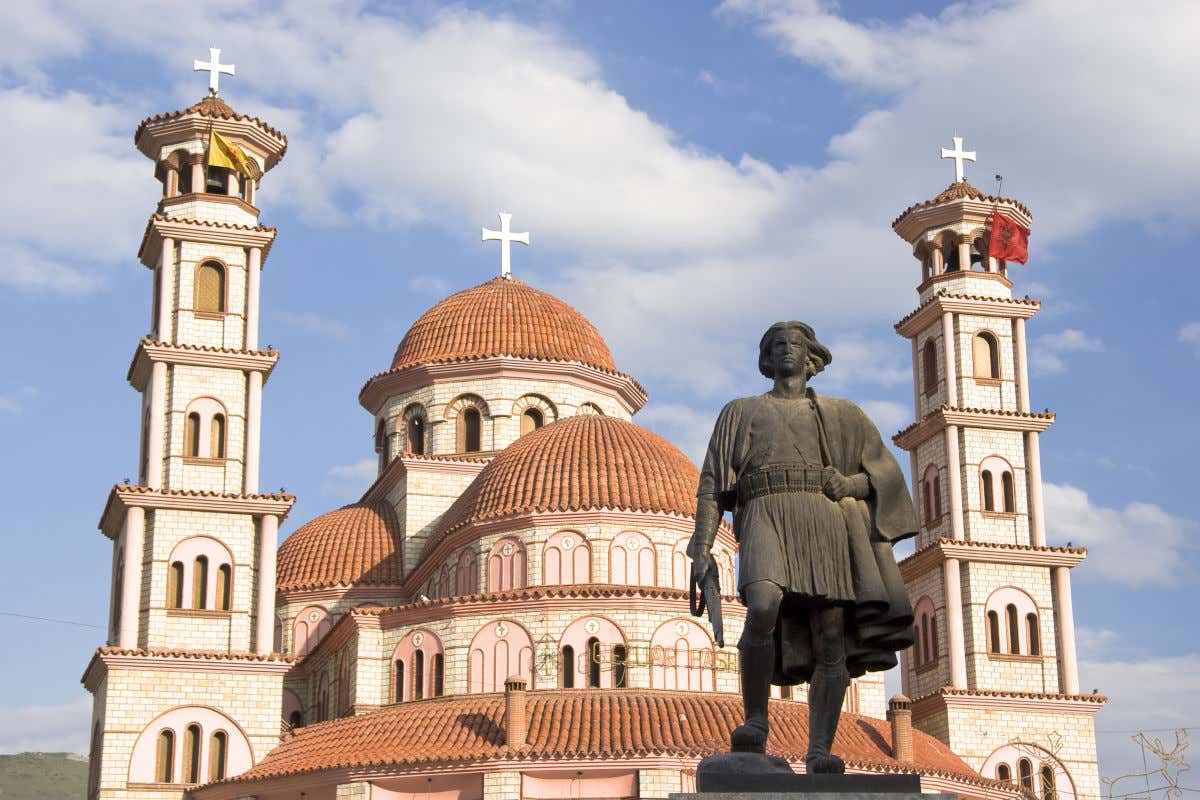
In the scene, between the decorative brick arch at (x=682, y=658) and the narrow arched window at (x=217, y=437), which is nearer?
the decorative brick arch at (x=682, y=658)

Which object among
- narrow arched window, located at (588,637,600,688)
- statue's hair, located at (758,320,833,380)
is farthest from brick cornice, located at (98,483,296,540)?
statue's hair, located at (758,320,833,380)

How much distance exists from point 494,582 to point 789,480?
30.9 meters

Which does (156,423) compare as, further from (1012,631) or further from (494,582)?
(1012,631)

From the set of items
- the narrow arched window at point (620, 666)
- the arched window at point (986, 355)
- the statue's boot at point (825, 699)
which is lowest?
the statue's boot at point (825, 699)

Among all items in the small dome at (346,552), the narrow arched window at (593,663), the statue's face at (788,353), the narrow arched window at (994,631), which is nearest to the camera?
the statue's face at (788,353)

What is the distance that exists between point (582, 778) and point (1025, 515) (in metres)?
17.0

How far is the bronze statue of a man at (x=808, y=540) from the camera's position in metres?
10.0

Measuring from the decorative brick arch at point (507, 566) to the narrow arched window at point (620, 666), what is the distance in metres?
3.16

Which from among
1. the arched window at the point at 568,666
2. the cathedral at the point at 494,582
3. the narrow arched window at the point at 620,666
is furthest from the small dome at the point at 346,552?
the narrow arched window at the point at 620,666

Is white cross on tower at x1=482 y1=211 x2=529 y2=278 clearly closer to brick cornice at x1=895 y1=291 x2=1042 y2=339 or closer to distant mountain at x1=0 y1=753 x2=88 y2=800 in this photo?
brick cornice at x1=895 y1=291 x2=1042 y2=339

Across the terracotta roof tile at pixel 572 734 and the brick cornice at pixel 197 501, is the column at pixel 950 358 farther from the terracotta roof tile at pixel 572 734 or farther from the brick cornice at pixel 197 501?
the brick cornice at pixel 197 501

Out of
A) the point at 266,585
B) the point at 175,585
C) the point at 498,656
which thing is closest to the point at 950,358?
the point at 498,656

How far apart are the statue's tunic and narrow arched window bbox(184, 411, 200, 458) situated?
106ft

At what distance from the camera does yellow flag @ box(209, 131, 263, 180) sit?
1699 inches
